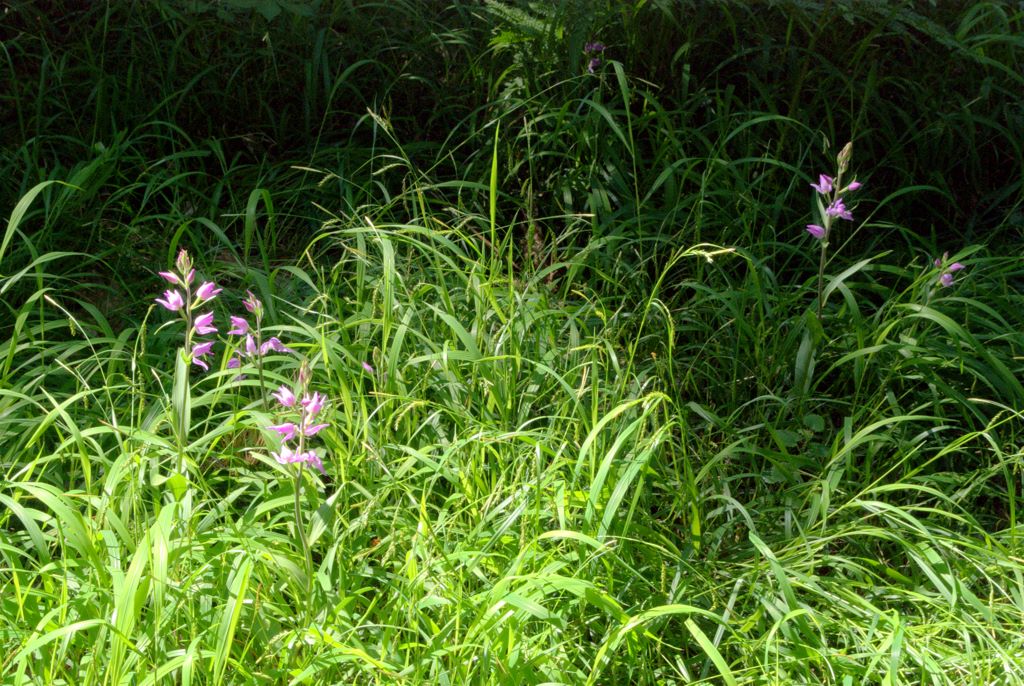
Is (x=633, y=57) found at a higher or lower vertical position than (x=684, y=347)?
higher

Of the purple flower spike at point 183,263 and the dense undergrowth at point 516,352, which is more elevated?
the purple flower spike at point 183,263

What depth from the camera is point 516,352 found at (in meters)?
2.27

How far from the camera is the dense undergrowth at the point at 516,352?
1.80m

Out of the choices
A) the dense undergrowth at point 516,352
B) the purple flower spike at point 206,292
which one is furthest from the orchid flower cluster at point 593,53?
the purple flower spike at point 206,292

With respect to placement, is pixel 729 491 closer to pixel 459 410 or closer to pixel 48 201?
pixel 459 410

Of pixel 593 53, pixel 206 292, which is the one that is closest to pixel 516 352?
pixel 206 292

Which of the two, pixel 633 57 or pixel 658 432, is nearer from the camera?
pixel 658 432

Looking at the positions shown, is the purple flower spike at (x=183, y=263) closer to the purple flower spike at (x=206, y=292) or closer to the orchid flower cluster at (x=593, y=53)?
the purple flower spike at (x=206, y=292)

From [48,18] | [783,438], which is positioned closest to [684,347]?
[783,438]

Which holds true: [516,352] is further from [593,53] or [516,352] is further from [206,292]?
[593,53]

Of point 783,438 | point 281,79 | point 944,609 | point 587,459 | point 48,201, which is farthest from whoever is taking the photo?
→ point 281,79

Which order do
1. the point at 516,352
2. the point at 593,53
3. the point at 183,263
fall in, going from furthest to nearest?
the point at 593,53 → the point at 516,352 → the point at 183,263

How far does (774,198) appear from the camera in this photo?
320 cm

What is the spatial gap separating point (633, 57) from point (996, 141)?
48.7 inches
